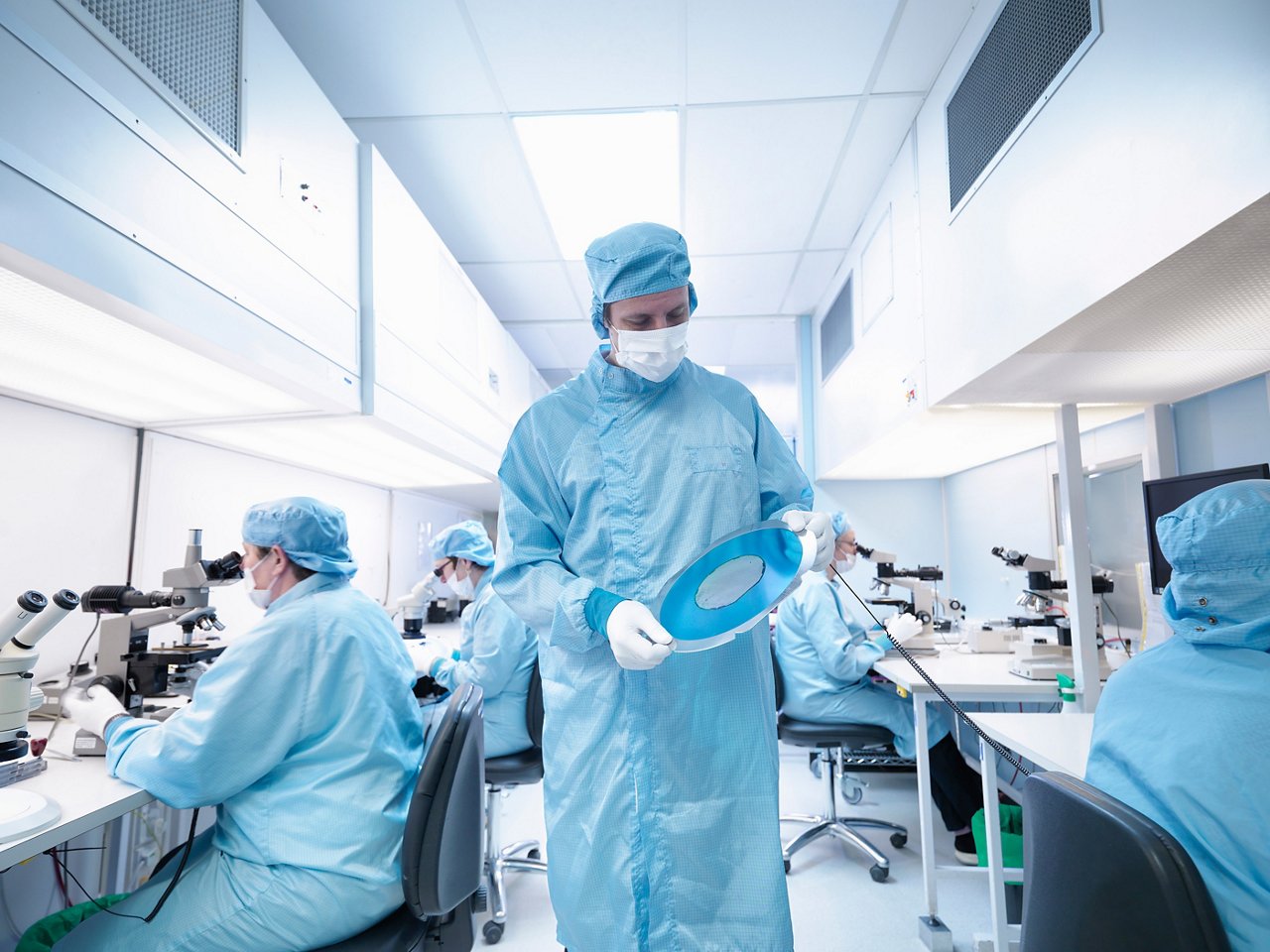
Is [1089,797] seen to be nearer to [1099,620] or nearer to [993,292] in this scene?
[993,292]

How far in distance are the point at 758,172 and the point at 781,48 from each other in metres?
0.64

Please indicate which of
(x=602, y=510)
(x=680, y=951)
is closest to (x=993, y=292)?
(x=602, y=510)

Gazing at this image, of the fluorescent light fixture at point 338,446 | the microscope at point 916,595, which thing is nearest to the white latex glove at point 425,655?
the fluorescent light fixture at point 338,446

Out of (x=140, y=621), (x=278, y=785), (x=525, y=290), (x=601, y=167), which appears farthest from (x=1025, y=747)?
(x=525, y=290)

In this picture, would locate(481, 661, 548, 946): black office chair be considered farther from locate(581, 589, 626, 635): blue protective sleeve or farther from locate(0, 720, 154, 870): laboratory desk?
locate(581, 589, 626, 635): blue protective sleeve

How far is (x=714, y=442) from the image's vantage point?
1.12m

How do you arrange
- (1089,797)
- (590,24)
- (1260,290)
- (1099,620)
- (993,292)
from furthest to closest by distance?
(1099,620) → (590,24) → (993,292) → (1260,290) → (1089,797)

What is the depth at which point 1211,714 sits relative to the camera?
0.93 meters

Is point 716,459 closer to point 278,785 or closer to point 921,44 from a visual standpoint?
point 278,785

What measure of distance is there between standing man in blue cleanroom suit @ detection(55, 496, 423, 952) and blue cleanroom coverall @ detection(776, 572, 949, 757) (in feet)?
5.90

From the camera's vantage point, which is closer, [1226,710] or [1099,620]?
[1226,710]

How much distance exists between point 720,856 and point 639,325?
783 mm

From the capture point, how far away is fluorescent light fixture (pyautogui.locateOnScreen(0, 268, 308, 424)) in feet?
3.82

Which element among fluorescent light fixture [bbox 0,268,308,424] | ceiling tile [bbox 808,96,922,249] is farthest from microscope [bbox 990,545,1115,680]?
fluorescent light fixture [bbox 0,268,308,424]
